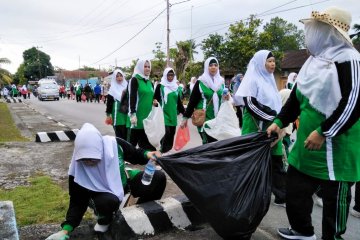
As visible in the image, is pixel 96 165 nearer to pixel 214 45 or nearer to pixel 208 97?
pixel 208 97

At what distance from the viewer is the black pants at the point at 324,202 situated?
8.68 feet

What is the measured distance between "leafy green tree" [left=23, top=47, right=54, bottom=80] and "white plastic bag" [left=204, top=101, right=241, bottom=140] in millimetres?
85936

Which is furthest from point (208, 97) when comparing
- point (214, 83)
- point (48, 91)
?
point (48, 91)

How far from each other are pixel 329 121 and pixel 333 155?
28 centimetres

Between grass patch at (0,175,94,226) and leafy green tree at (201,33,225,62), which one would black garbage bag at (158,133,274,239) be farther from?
leafy green tree at (201,33,225,62)

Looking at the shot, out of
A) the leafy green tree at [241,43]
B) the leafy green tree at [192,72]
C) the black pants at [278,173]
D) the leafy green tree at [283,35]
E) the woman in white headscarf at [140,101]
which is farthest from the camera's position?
the leafy green tree at [283,35]

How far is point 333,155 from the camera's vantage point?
8.60ft

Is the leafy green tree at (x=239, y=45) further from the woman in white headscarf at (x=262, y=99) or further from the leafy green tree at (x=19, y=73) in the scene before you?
the leafy green tree at (x=19, y=73)

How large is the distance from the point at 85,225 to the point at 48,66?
3740 inches

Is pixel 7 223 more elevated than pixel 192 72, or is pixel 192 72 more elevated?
pixel 192 72

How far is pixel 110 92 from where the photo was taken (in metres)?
6.50

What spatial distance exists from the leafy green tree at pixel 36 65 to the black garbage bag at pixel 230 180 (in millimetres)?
87352

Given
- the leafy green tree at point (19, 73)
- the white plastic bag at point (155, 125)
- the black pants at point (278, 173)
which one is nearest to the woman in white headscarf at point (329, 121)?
the black pants at point (278, 173)

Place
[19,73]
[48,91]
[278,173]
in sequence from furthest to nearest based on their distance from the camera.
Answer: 1. [19,73]
2. [48,91]
3. [278,173]
